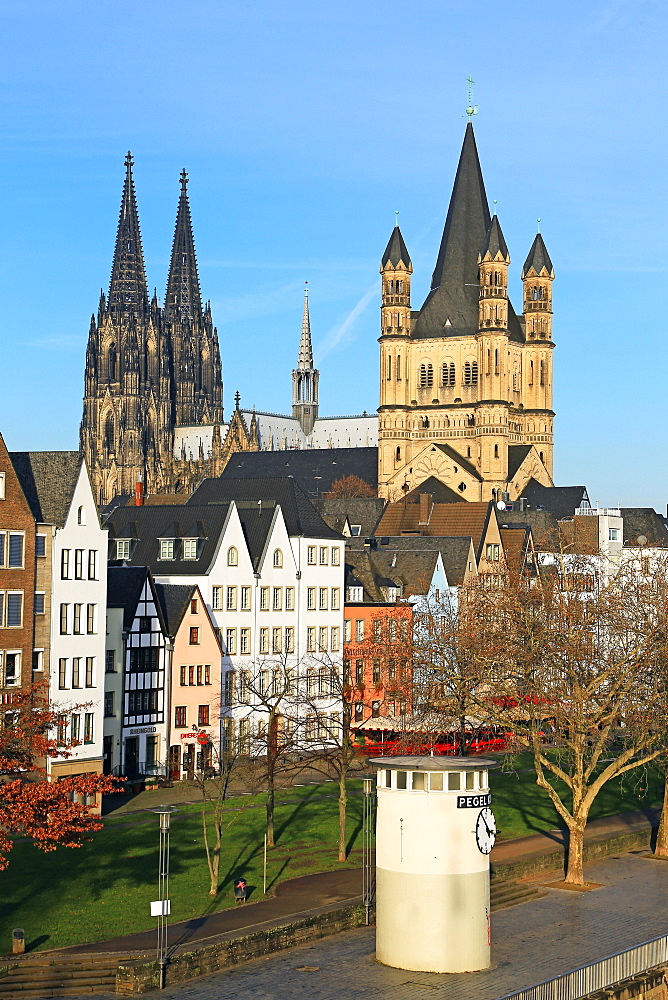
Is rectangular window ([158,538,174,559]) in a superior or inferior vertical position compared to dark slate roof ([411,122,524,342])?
inferior

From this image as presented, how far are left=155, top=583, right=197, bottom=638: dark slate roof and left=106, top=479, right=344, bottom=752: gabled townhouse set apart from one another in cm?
286

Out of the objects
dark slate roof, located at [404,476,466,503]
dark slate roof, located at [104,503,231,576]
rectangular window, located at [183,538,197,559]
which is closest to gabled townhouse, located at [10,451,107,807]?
dark slate roof, located at [104,503,231,576]

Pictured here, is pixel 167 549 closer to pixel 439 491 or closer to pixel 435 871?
pixel 435 871

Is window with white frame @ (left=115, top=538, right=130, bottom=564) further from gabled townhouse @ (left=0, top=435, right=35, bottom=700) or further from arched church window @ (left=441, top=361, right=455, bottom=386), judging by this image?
arched church window @ (left=441, top=361, right=455, bottom=386)

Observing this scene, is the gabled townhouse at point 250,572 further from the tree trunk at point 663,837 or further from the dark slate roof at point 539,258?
the dark slate roof at point 539,258

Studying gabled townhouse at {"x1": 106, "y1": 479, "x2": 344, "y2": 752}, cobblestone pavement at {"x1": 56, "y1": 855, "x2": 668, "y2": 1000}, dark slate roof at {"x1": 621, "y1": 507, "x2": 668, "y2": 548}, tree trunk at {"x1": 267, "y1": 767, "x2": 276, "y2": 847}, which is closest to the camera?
cobblestone pavement at {"x1": 56, "y1": 855, "x2": 668, "y2": 1000}

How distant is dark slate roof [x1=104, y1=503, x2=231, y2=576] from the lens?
3324 inches

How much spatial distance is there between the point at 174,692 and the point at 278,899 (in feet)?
98.6

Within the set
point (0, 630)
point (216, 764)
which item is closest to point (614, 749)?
point (216, 764)

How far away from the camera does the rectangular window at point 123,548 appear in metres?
88.1

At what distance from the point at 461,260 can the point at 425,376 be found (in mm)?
14390

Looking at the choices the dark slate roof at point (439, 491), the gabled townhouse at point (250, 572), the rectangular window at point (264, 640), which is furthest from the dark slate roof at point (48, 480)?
the dark slate roof at point (439, 491)

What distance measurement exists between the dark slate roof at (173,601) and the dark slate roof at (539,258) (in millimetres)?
115125

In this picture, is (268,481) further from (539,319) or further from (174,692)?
(539,319)
